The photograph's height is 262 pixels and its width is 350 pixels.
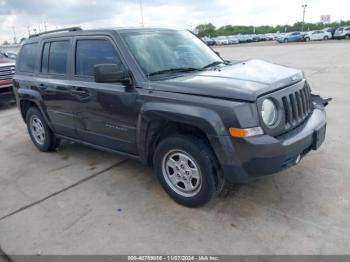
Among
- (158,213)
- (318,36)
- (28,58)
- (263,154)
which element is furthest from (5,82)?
(318,36)

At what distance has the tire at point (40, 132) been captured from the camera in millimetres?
5312

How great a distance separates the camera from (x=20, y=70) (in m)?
5.50

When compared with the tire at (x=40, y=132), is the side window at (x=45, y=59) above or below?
above

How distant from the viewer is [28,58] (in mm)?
5324

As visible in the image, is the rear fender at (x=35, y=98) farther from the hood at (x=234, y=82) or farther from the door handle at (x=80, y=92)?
the hood at (x=234, y=82)

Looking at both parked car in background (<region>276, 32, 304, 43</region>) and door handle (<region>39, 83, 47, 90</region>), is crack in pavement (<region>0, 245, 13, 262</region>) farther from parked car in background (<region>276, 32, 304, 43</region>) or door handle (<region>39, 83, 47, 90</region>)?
parked car in background (<region>276, 32, 304, 43</region>)

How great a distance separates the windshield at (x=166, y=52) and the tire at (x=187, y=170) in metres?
0.87

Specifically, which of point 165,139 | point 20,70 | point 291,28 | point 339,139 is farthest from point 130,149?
point 291,28

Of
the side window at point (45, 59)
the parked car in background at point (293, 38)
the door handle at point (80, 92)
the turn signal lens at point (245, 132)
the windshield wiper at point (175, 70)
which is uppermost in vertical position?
the side window at point (45, 59)

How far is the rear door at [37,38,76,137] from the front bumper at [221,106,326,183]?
246cm

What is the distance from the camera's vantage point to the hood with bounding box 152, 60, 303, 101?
2.93 meters

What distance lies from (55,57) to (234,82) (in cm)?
285

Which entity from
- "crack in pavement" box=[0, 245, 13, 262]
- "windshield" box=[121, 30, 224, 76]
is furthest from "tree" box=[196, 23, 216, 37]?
"crack in pavement" box=[0, 245, 13, 262]

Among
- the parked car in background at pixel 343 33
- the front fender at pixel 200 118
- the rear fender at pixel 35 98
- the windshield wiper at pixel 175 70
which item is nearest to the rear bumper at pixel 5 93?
the rear fender at pixel 35 98
